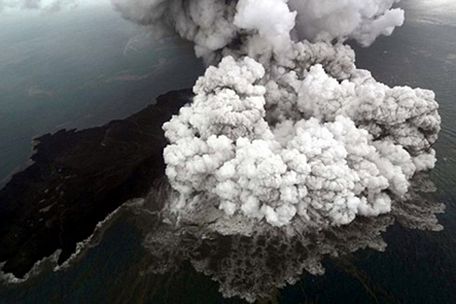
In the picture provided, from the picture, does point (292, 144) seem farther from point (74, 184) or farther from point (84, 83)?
point (84, 83)

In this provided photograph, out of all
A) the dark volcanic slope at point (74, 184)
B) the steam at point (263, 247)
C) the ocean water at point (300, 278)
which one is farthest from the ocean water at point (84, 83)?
the steam at point (263, 247)

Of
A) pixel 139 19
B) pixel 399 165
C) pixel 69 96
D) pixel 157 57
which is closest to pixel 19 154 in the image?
pixel 69 96

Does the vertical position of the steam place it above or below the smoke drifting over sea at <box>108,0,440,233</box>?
below

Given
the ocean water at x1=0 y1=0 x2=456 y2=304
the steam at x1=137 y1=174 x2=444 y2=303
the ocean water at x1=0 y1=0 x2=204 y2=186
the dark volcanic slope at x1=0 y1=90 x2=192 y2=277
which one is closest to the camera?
the ocean water at x1=0 y1=0 x2=456 y2=304

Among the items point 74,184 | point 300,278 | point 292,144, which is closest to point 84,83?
point 74,184

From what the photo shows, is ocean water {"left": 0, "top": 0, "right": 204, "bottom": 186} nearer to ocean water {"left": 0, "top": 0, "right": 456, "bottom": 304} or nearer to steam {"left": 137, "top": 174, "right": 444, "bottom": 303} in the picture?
ocean water {"left": 0, "top": 0, "right": 456, "bottom": 304}

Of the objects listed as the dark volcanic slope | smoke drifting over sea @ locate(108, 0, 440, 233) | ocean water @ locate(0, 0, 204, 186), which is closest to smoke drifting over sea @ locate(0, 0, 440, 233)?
smoke drifting over sea @ locate(108, 0, 440, 233)
